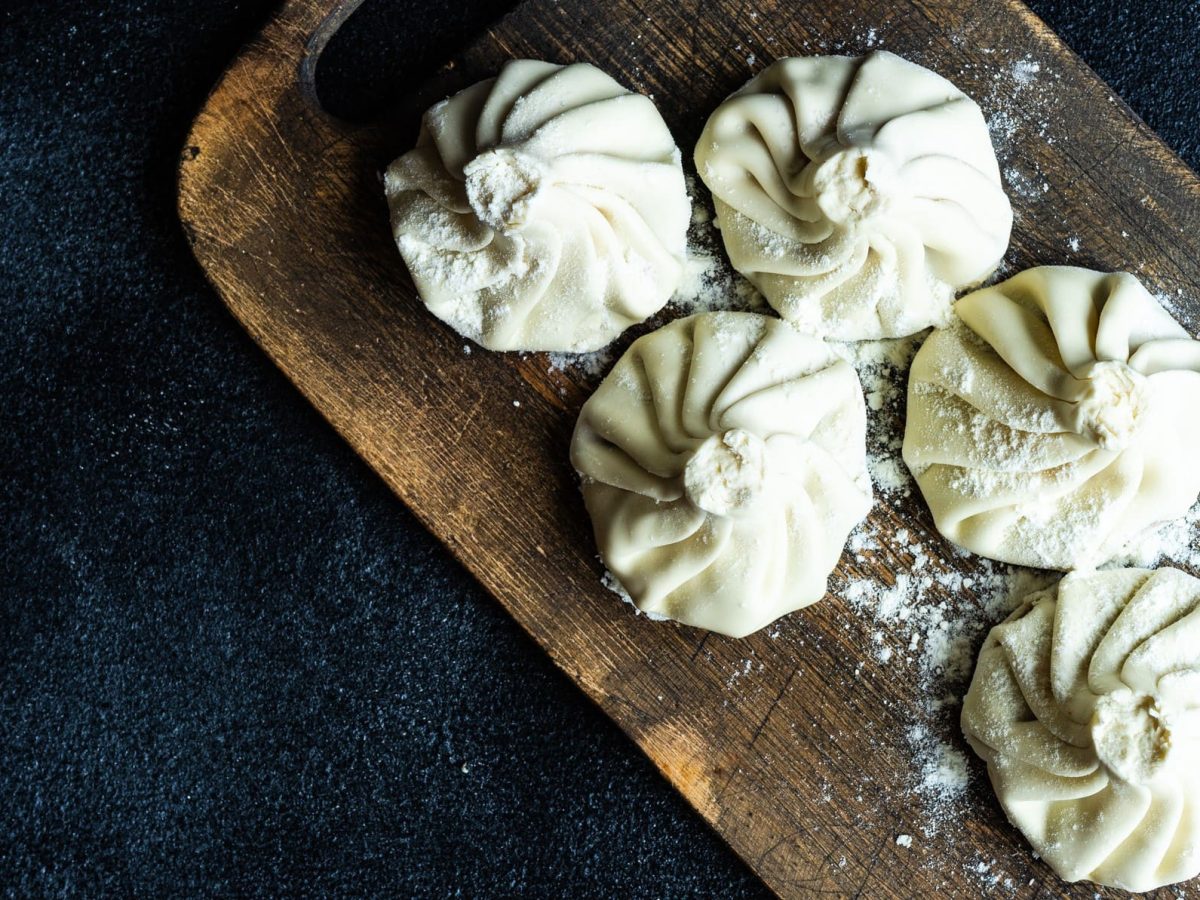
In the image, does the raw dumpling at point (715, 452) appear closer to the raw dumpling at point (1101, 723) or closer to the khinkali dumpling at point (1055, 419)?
the khinkali dumpling at point (1055, 419)

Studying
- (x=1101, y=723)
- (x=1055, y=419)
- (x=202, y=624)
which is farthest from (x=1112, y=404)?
(x=202, y=624)

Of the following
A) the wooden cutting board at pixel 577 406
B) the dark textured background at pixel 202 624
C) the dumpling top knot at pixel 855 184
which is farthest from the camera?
the dark textured background at pixel 202 624

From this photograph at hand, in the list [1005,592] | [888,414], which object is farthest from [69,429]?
[1005,592]

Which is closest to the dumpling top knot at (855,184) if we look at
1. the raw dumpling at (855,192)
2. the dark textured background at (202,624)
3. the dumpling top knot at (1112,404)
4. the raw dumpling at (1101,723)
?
the raw dumpling at (855,192)

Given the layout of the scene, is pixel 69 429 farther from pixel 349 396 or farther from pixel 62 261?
pixel 349 396

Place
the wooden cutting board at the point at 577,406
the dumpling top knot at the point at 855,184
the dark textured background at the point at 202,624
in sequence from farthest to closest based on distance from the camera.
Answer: the dark textured background at the point at 202,624
the wooden cutting board at the point at 577,406
the dumpling top knot at the point at 855,184

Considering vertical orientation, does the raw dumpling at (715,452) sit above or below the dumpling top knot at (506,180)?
below

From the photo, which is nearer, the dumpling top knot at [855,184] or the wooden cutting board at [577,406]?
the dumpling top knot at [855,184]
